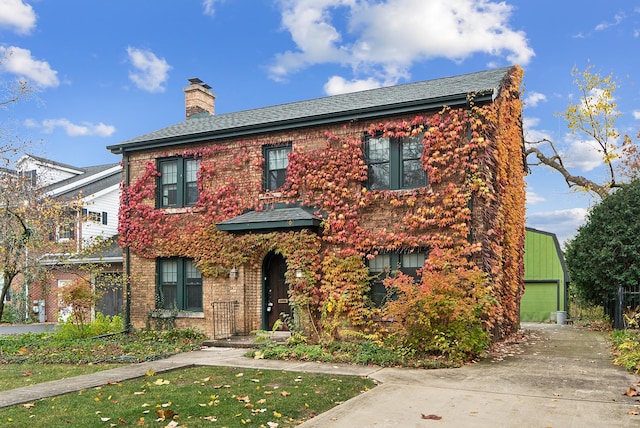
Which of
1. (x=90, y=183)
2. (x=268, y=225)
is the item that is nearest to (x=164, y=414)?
(x=268, y=225)

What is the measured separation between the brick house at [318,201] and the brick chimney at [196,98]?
3347 mm

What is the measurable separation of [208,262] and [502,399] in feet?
31.8

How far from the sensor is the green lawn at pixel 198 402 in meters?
6.49

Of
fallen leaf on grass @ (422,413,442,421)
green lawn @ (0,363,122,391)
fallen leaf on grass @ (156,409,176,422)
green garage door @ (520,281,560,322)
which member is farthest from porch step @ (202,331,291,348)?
green garage door @ (520,281,560,322)

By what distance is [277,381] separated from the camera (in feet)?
29.1

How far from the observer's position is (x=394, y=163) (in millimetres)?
13453

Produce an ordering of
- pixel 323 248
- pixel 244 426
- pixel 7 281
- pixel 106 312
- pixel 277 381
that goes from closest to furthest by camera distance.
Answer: pixel 244 426
pixel 277 381
pixel 323 248
pixel 7 281
pixel 106 312

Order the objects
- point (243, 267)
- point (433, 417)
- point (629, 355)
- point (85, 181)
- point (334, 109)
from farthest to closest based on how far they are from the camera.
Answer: point (85, 181)
point (243, 267)
point (334, 109)
point (629, 355)
point (433, 417)

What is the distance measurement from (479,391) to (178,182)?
11279 millimetres

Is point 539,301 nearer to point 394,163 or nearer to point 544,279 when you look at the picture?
point 544,279

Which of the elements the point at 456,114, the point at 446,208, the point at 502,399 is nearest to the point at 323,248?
the point at 446,208

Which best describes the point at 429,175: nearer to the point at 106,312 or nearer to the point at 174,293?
the point at 174,293

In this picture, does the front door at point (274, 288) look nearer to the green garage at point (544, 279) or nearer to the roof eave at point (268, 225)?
the roof eave at point (268, 225)

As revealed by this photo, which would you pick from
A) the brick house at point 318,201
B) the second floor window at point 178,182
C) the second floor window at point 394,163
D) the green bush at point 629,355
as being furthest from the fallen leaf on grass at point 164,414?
the second floor window at point 178,182
